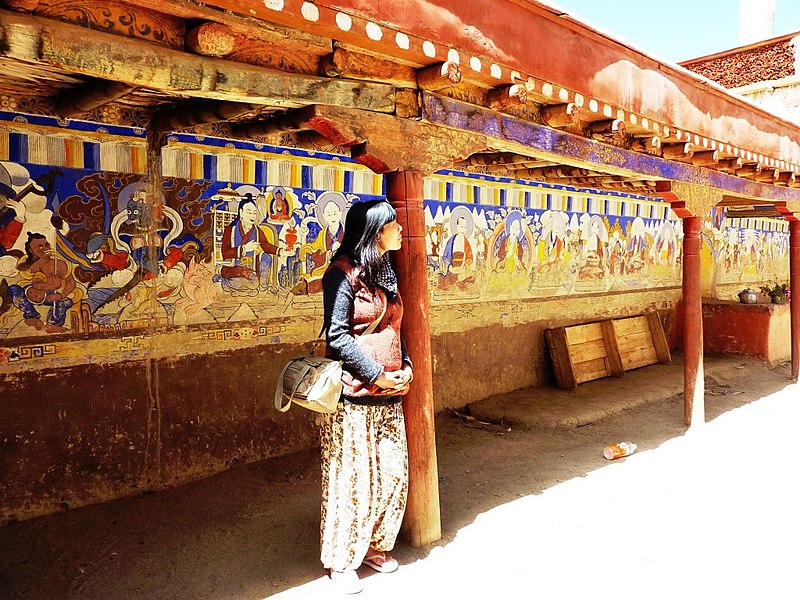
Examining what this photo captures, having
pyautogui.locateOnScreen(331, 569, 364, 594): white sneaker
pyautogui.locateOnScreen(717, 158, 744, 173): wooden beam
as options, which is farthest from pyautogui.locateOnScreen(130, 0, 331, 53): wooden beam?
pyautogui.locateOnScreen(717, 158, 744, 173): wooden beam

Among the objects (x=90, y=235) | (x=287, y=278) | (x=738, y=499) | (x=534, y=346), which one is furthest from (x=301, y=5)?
(x=534, y=346)

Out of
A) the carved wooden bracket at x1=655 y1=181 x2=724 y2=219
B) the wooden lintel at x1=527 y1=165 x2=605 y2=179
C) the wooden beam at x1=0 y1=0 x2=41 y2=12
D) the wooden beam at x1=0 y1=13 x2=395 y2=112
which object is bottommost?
the carved wooden bracket at x1=655 y1=181 x2=724 y2=219

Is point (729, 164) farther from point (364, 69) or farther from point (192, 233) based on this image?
point (192, 233)

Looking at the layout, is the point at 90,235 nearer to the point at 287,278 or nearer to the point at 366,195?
the point at 287,278

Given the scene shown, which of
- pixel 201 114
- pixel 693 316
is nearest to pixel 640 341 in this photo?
pixel 693 316

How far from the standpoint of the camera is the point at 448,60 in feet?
11.0

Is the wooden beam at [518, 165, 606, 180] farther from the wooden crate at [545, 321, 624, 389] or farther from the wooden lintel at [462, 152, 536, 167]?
the wooden crate at [545, 321, 624, 389]

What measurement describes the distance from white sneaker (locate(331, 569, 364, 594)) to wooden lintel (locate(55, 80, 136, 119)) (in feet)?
8.87

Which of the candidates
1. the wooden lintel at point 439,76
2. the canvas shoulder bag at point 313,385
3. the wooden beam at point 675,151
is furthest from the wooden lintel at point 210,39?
the wooden beam at point 675,151

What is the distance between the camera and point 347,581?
3.42m

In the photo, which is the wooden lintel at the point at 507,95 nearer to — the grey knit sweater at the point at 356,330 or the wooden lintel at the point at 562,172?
the grey knit sweater at the point at 356,330

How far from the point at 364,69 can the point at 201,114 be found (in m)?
1.17

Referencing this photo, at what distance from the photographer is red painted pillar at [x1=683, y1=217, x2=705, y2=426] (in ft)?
22.0

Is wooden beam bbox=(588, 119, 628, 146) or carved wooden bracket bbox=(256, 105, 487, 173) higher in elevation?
wooden beam bbox=(588, 119, 628, 146)
